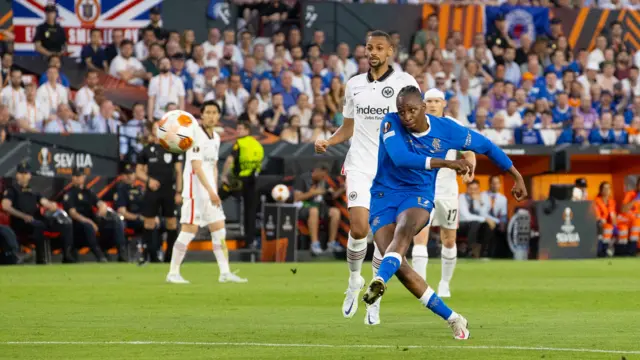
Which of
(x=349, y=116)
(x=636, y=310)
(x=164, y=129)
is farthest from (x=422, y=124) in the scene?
(x=164, y=129)

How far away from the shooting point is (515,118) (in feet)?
97.5

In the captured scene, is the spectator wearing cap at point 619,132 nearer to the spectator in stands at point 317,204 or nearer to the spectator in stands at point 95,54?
the spectator in stands at point 317,204

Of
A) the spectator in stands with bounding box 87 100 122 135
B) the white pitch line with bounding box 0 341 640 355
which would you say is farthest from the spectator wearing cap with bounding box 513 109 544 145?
the white pitch line with bounding box 0 341 640 355

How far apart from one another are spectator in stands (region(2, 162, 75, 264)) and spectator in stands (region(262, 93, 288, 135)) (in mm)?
5145

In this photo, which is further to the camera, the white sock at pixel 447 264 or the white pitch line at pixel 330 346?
the white sock at pixel 447 264

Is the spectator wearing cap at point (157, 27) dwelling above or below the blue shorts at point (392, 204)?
above

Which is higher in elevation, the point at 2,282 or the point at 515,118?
the point at 515,118

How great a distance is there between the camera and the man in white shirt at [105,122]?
25938 millimetres

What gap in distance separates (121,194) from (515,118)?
9.43 metres

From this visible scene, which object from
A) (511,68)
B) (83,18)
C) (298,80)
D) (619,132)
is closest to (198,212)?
(298,80)

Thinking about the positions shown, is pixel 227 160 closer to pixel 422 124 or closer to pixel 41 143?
pixel 41 143

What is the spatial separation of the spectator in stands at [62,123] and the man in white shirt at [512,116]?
9.49 meters

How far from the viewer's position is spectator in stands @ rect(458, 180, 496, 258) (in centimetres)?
2670

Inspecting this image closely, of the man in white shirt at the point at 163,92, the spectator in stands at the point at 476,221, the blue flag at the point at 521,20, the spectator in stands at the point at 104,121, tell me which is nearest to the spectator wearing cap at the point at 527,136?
the spectator in stands at the point at 476,221
